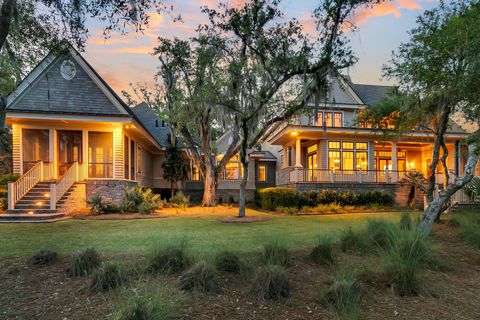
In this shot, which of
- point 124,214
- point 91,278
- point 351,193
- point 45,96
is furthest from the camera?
point 351,193

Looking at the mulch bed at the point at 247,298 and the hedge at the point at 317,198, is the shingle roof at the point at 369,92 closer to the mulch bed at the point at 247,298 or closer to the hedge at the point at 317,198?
the hedge at the point at 317,198

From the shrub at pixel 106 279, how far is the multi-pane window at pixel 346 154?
55.8ft

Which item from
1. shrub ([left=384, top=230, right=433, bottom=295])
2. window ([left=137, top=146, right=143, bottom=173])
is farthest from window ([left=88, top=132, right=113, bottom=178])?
shrub ([left=384, top=230, right=433, bottom=295])

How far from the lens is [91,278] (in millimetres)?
4219

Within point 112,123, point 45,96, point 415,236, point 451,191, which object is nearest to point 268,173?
point 112,123

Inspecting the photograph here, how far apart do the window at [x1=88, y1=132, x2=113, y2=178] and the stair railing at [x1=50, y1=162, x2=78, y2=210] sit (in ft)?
3.71

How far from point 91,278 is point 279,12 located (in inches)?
364

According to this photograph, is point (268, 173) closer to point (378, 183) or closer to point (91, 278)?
point (378, 183)

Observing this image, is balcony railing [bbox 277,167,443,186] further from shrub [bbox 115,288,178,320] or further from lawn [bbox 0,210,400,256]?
shrub [bbox 115,288,178,320]

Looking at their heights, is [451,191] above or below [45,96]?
below

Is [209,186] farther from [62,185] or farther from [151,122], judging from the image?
[151,122]

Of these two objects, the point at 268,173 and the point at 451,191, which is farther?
the point at 268,173

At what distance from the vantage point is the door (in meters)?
15.2

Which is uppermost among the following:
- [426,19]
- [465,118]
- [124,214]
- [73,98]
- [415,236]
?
[426,19]
